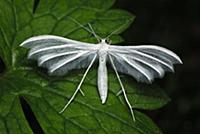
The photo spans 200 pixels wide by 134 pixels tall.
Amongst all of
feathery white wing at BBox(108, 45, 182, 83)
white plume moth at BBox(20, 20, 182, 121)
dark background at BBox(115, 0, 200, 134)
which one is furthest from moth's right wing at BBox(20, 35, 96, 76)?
dark background at BBox(115, 0, 200, 134)

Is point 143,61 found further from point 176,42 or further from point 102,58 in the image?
point 176,42

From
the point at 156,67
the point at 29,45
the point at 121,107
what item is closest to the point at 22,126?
the point at 29,45

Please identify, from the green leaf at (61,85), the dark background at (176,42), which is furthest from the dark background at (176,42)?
the green leaf at (61,85)

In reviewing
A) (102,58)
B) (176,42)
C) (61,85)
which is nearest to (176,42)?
(176,42)

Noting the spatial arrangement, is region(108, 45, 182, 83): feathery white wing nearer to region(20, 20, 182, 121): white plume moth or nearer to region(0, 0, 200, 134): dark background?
region(20, 20, 182, 121): white plume moth

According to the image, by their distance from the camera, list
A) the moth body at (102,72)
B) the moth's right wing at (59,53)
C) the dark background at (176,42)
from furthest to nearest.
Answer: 1. the dark background at (176,42)
2. the moth body at (102,72)
3. the moth's right wing at (59,53)

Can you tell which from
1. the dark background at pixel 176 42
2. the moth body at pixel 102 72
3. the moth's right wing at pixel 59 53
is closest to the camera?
the moth's right wing at pixel 59 53

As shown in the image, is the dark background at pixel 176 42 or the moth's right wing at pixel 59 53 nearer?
the moth's right wing at pixel 59 53

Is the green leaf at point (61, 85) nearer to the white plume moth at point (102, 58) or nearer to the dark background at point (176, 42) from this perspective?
the white plume moth at point (102, 58)
